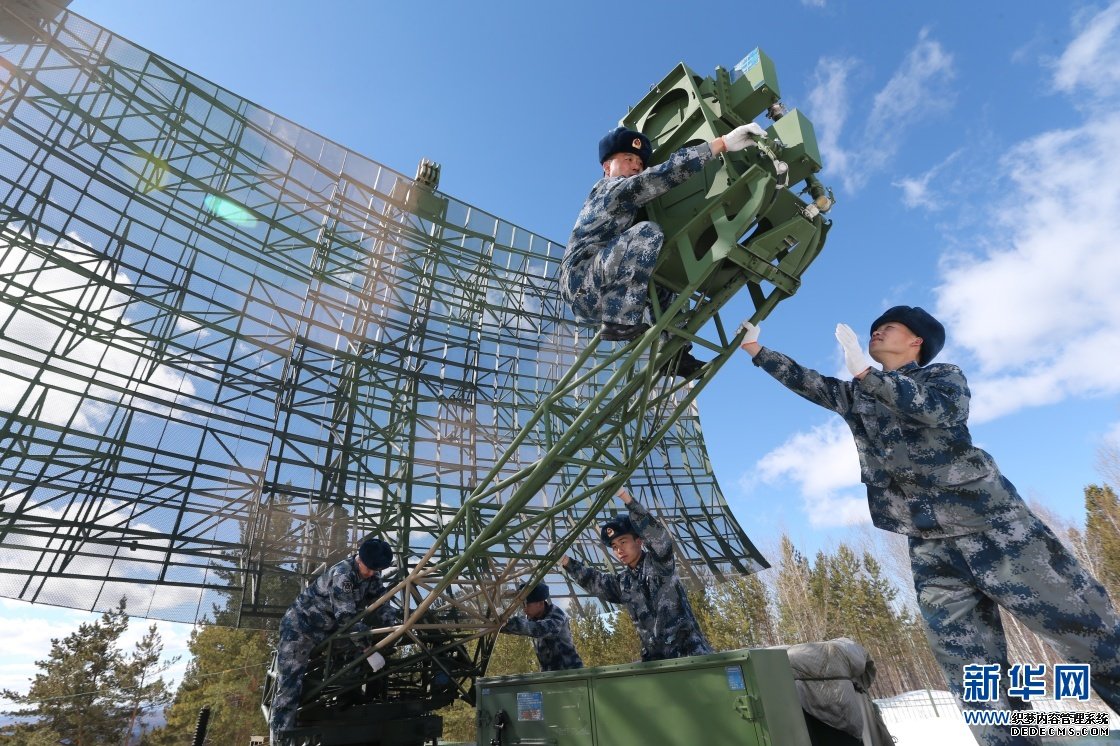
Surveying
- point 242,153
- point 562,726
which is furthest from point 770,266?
point 242,153

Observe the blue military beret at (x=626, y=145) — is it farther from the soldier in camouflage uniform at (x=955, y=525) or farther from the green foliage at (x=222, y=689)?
the green foliage at (x=222, y=689)

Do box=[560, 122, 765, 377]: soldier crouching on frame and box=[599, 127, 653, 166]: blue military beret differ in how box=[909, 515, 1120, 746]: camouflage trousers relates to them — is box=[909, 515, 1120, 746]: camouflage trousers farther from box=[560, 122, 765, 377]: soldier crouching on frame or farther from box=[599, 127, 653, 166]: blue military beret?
box=[599, 127, 653, 166]: blue military beret

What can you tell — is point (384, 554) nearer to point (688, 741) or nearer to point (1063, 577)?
point (688, 741)

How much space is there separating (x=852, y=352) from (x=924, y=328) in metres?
0.52

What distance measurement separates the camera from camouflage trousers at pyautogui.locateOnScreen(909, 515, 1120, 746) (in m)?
2.45

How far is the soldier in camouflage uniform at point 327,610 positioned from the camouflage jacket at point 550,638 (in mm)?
1764

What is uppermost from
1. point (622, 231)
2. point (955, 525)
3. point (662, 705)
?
point (622, 231)

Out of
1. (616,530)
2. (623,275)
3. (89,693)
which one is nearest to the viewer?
(623,275)

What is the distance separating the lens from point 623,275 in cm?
454

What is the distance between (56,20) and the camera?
9133mm

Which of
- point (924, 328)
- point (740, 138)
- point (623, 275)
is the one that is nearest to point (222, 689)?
point (623, 275)

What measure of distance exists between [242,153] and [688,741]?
12270 mm

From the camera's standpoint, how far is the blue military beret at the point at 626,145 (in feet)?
16.1

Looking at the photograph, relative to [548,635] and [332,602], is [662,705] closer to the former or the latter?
[548,635]
